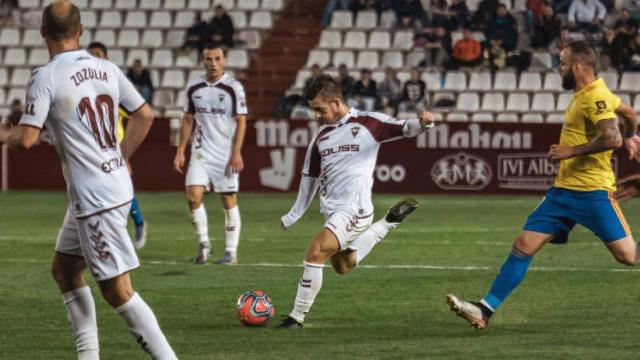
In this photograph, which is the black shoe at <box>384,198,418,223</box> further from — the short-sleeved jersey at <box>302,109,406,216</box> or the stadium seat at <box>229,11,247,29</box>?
the stadium seat at <box>229,11,247,29</box>

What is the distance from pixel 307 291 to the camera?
986cm

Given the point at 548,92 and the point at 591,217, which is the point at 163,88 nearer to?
the point at 548,92

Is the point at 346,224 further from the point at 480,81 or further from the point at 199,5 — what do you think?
the point at 199,5

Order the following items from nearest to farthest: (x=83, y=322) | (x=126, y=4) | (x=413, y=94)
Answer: (x=83, y=322) → (x=413, y=94) → (x=126, y=4)

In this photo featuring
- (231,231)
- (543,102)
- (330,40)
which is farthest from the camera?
(330,40)

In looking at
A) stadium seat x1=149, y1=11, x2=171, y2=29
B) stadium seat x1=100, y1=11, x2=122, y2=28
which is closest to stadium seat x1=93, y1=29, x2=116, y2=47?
stadium seat x1=100, y1=11, x2=122, y2=28

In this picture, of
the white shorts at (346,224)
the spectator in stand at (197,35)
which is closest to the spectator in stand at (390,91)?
the spectator in stand at (197,35)

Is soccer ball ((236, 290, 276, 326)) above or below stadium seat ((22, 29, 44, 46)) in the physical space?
above

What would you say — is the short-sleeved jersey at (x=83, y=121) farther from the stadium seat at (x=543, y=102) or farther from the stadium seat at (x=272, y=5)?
the stadium seat at (x=272, y=5)

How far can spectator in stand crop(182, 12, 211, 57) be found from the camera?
29.4 metres

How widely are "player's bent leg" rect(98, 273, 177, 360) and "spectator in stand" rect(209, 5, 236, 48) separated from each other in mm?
22097

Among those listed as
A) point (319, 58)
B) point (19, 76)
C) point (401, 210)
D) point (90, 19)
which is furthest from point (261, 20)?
point (401, 210)

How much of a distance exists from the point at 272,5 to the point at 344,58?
9.42ft

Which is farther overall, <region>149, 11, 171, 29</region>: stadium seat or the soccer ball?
<region>149, 11, 171, 29</region>: stadium seat
